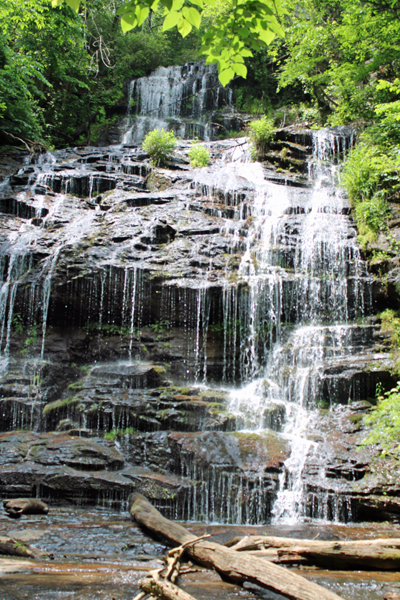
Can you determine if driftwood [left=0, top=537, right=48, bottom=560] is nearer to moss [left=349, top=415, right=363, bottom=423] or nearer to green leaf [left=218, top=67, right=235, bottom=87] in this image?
green leaf [left=218, top=67, right=235, bottom=87]

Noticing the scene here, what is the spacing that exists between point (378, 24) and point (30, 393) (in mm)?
15643

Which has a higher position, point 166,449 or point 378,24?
point 378,24

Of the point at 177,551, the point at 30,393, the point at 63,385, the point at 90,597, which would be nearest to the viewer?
the point at 90,597

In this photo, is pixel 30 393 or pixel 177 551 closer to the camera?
pixel 177 551

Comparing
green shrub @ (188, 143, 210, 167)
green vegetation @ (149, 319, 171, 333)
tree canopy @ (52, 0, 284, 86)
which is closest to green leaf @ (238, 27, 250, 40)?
tree canopy @ (52, 0, 284, 86)

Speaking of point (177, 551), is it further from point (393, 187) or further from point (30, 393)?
point (393, 187)

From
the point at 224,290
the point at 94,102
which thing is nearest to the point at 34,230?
the point at 224,290

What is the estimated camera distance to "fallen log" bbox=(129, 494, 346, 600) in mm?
2928

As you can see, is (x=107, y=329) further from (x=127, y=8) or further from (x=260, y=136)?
(x=260, y=136)

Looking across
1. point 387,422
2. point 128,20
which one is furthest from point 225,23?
point 387,422

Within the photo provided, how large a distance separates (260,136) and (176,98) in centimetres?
942

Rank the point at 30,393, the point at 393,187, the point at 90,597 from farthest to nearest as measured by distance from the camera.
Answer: the point at 393,187, the point at 30,393, the point at 90,597

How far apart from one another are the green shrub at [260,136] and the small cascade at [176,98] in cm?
576

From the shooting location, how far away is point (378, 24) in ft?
45.8
